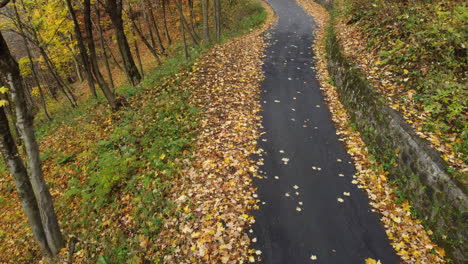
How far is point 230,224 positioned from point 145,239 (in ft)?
6.81

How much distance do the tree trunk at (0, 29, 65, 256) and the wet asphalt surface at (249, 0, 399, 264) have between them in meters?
5.16

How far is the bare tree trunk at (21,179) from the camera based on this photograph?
5.44 metres

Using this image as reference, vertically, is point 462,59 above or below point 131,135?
above

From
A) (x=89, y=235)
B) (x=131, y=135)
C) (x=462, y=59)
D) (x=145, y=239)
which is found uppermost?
(x=462, y=59)

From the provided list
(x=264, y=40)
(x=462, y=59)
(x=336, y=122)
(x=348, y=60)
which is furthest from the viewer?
(x=264, y=40)

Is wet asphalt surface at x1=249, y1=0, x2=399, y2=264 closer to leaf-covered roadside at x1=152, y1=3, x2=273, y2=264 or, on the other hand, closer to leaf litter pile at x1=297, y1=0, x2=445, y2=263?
leaf litter pile at x1=297, y1=0, x2=445, y2=263

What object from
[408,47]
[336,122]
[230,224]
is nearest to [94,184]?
[230,224]

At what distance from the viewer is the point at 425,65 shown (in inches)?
324

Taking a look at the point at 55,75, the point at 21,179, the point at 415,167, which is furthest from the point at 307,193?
the point at 55,75

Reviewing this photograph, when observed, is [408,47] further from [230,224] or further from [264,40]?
[264,40]

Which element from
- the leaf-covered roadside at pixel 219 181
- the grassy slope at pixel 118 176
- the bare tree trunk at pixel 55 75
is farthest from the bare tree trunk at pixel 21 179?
the bare tree trunk at pixel 55 75

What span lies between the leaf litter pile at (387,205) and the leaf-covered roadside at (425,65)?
1.50 meters

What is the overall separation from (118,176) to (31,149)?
2699 mm

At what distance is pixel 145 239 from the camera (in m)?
6.30
